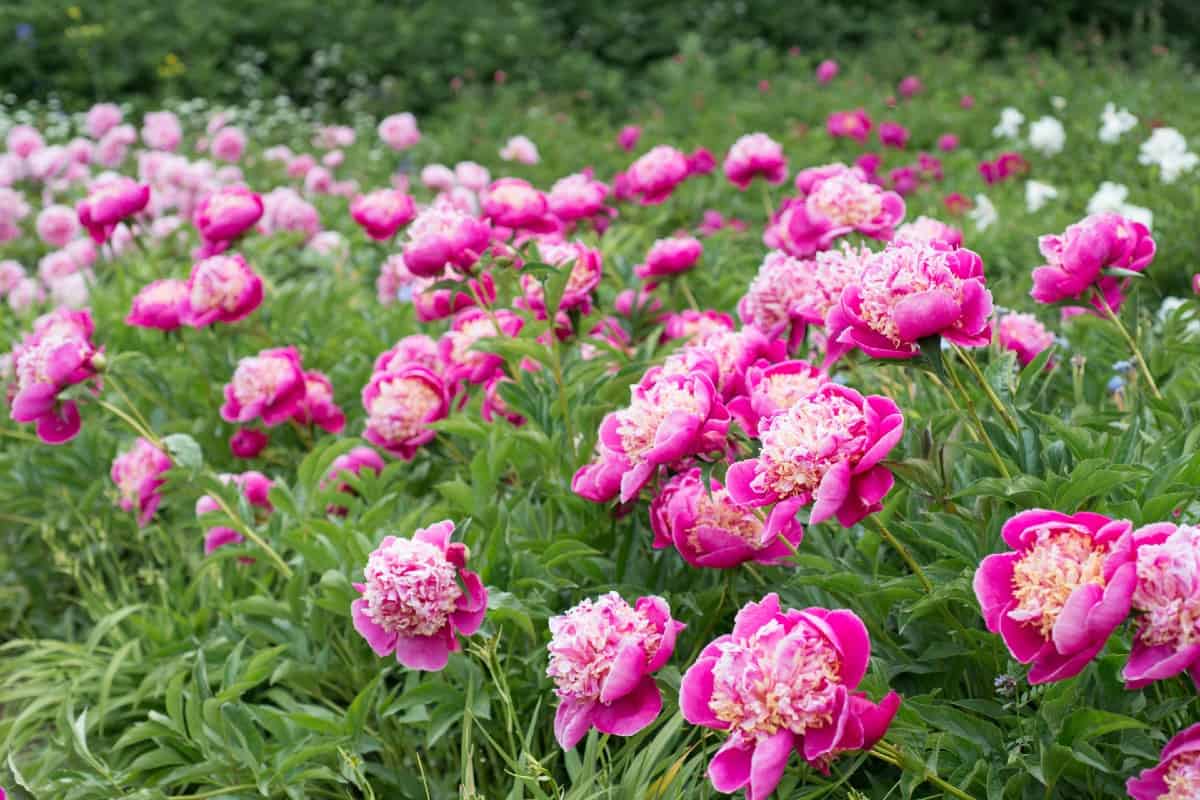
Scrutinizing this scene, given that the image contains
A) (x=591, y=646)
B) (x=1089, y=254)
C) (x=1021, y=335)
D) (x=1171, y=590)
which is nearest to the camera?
(x=1171, y=590)

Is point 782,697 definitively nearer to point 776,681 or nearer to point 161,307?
point 776,681

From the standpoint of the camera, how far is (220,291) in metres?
2.37

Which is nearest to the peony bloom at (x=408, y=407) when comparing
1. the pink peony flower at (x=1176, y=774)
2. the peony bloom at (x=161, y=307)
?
the peony bloom at (x=161, y=307)

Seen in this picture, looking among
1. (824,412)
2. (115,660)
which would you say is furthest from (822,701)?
(115,660)

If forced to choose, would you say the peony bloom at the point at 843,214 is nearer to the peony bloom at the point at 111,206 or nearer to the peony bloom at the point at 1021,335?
the peony bloom at the point at 1021,335

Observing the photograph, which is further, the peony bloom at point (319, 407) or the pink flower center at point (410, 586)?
the peony bloom at point (319, 407)

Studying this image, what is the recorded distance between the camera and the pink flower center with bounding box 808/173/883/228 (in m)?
1.98

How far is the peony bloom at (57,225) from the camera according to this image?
4.08 meters

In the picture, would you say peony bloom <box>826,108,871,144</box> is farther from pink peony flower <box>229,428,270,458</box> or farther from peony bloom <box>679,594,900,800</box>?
peony bloom <box>679,594,900,800</box>

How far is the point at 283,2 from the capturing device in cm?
915

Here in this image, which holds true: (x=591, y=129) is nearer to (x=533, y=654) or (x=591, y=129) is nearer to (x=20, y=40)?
(x=20, y=40)

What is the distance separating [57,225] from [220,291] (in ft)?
6.83

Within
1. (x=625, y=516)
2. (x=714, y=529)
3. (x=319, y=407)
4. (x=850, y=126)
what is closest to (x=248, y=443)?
(x=319, y=407)

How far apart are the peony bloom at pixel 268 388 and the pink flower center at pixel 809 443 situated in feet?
4.27
